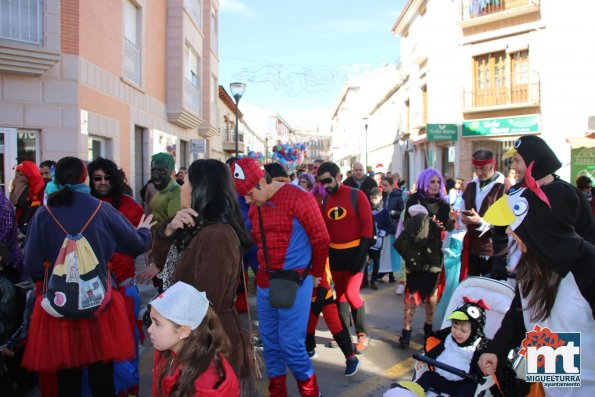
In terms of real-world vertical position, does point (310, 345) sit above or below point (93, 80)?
below

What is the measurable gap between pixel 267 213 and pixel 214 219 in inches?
39.1

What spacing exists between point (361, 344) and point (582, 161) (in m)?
16.2

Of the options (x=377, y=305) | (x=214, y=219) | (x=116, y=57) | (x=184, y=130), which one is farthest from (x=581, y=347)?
(x=184, y=130)

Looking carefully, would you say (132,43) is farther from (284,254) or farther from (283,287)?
(283,287)

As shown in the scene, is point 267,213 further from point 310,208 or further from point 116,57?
point 116,57

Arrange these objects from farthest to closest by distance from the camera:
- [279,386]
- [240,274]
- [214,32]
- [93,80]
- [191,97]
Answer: [214,32] → [191,97] → [93,80] → [279,386] → [240,274]

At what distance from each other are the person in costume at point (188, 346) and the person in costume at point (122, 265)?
1.52m

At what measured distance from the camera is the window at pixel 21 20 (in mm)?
9398

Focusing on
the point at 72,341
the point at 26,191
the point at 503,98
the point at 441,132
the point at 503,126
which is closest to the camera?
the point at 72,341

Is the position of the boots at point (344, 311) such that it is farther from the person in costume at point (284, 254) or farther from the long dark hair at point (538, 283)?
the long dark hair at point (538, 283)

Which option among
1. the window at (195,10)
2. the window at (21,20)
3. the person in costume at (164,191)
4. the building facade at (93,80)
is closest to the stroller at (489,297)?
the person in costume at (164,191)

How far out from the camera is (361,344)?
5.18 metres

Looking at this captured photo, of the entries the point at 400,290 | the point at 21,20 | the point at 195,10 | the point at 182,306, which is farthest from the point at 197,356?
the point at 195,10

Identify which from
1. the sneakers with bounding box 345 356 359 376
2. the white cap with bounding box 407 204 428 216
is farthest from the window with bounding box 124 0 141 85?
the sneakers with bounding box 345 356 359 376
